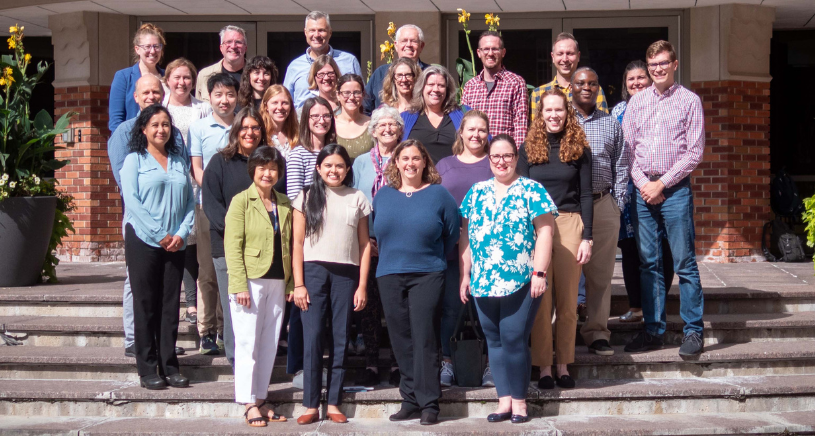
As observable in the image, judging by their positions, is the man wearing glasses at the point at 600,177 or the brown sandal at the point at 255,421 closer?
the brown sandal at the point at 255,421

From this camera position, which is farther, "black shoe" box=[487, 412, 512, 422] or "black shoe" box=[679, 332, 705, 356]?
"black shoe" box=[679, 332, 705, 356]

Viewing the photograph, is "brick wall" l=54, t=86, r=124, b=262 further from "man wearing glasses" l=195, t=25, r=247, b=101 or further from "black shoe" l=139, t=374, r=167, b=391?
"black shoe" l=139, t=374, r=167, b=391

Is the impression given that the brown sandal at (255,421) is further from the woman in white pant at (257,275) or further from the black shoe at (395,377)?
the black shoe at (395,377)

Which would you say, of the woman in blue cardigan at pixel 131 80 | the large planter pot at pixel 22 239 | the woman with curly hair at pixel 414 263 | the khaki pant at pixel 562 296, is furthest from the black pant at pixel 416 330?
the large planter pot at pixel 22 239

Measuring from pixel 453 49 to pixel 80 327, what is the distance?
17.1 feet

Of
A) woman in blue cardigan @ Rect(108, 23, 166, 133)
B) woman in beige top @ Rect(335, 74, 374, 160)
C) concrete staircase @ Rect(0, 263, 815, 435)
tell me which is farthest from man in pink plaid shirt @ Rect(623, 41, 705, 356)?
woman in blue cardigan @ Rect(108, 23, 166, 133)

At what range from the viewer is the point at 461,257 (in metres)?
4.62

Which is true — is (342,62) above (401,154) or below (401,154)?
above

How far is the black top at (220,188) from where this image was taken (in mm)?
4676

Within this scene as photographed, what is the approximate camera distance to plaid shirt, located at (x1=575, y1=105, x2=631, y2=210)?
16.2ft

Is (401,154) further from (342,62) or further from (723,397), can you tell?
(723,397)

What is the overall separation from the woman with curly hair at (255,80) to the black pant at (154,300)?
3.63 ft

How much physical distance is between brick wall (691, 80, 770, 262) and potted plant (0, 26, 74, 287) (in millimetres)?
6311

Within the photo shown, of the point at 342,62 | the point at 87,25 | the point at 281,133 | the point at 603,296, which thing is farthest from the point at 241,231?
the point at 87,25
